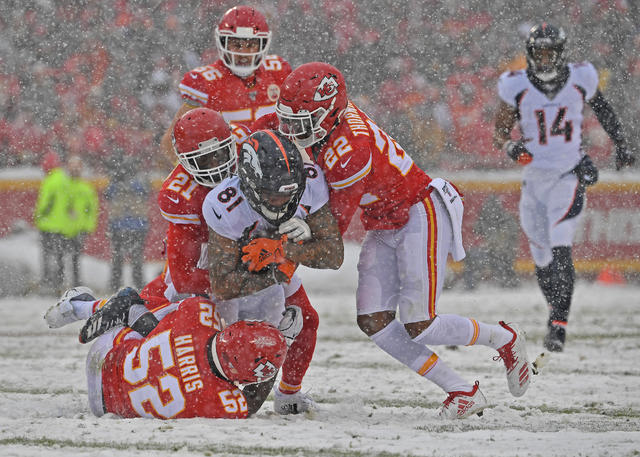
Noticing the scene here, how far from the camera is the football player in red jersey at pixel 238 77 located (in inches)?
221

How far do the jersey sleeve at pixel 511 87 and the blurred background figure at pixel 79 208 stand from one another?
16.5 ft

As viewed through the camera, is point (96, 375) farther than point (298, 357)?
No

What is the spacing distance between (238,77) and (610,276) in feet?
19.5

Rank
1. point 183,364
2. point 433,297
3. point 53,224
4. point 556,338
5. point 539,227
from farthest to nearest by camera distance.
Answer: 1. point 53,224
2. point 539,227
3. point 556,338
4. point 433,297
5. point 183,364

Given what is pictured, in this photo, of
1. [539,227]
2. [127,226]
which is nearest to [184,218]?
[539,227]

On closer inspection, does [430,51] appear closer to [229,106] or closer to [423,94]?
[423,94]

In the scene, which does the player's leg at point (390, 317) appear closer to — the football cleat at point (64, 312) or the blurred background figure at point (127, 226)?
the football cleat at point (64, 312)

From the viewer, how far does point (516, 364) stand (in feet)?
15.9

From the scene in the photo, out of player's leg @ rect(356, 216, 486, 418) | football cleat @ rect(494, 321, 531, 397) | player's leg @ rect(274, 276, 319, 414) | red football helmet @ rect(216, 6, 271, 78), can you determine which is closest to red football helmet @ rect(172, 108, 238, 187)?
player's leg @ rect(274, 276, 319, 414)

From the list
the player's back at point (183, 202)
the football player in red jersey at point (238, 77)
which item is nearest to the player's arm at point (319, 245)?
the player's back at point (183, 202)

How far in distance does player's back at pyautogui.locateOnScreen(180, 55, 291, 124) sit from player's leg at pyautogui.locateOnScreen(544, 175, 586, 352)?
2.23m

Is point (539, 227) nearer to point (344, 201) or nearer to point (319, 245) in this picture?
point (344, 201)

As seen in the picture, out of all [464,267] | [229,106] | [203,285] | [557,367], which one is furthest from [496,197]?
[203,285]

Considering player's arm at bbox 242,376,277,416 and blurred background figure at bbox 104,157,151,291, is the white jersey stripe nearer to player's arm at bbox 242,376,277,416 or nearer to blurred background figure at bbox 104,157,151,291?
player's arm at bbox 242,376,277,416
